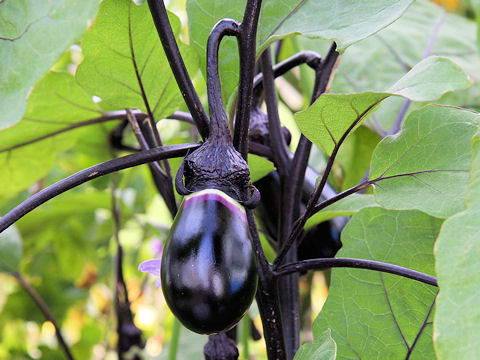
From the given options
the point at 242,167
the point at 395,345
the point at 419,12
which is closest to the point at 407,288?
the point at 395,345

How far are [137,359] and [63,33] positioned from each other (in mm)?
441

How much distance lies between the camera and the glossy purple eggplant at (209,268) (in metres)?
0.22

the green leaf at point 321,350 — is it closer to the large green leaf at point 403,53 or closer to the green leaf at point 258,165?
the green leaf at point 258,165

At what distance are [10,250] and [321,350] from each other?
A: 421 mm

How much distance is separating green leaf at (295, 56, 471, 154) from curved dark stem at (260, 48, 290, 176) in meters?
0.07

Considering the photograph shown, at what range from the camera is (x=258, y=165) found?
1.09 ft

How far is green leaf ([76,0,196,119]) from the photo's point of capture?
312 millimetres

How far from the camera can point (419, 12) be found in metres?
0.69

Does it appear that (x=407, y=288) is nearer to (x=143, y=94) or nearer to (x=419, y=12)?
(x=143, y=94)

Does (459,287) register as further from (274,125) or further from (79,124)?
(79,124)

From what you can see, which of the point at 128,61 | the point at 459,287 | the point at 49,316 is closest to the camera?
the point at 459,287

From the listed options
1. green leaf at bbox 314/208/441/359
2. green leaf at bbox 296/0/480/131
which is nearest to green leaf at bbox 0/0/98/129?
green leaf at bbox 314/208/441/359

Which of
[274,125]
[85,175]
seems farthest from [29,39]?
Answer: [274,125]

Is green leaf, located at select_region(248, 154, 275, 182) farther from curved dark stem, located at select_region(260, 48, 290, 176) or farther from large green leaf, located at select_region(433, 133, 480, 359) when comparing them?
large green leaf, located at select_region(433, 133, 480, 359)
